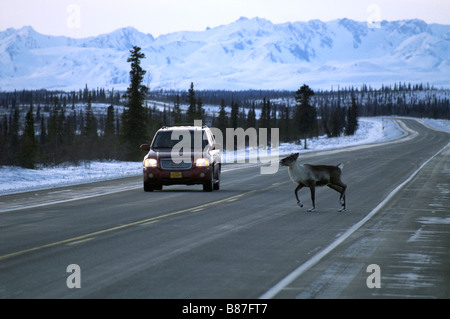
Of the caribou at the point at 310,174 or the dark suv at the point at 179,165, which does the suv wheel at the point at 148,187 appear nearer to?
the dark suv at the point at 179,165

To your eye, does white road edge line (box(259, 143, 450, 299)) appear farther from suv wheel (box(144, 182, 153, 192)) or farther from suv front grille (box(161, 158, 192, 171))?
suv wheel (box(144, 182, 153, 192))

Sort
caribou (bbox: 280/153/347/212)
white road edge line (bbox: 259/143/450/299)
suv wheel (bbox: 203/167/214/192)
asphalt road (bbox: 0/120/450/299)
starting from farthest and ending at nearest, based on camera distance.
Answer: suv wheel (bbox: 203/167/214/192), caribou (bbox: 280/153/347/212), asphalt road (bbox: 0/120/450/299), white road edge line (bbox: 259/143/450/299)

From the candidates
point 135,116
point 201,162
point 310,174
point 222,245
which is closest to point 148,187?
point 201,162

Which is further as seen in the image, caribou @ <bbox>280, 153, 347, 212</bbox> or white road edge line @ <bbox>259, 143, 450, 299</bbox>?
caribou @ <bbox>280, 153, 347, 212</bbox>

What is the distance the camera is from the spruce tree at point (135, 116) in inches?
2327

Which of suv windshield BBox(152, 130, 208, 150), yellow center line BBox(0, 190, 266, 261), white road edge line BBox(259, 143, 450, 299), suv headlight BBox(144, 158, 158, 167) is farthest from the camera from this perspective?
suv windshield BBox(152, 130, 208, 150)

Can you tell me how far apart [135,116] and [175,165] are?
40.3 meters

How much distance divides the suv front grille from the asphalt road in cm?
81

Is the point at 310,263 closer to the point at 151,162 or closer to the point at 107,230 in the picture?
the point at 107,230

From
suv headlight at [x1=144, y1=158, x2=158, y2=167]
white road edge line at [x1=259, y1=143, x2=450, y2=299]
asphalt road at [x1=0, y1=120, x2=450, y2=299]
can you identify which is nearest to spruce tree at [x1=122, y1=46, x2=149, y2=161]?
suv headlight at [x1=144, y1=158, x2=158, y2=167]

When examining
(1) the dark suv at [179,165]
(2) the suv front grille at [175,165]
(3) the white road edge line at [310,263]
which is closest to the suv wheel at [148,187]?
(1) the dark suv at [179,165]

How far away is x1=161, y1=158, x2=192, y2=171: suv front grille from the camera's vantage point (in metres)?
21.8
